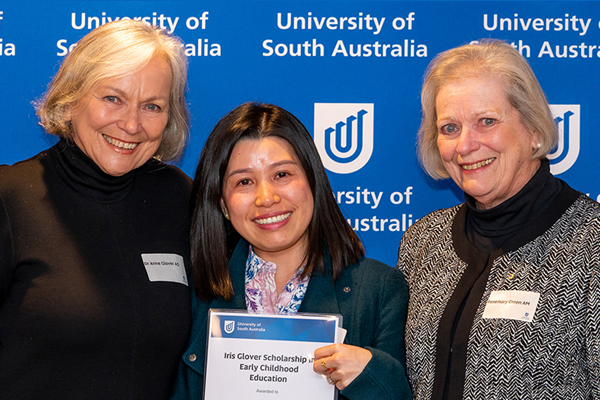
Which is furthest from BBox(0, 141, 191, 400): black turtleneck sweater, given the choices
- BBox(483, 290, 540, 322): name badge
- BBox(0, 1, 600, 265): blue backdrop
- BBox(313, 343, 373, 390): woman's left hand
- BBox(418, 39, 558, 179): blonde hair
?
BBox(418, 39, 558, 179): blonde hair

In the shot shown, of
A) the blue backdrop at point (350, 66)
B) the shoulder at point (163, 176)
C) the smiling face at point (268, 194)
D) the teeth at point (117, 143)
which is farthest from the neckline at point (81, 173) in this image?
the blue backdrop at point (350, 66)

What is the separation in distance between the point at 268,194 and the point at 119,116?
2.22ft

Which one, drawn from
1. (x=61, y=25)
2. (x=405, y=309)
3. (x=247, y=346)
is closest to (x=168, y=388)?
(x=247, y=346)

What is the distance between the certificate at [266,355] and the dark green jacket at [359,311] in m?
0.14

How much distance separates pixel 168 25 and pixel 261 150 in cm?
128

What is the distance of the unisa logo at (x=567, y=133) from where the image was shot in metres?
3.29

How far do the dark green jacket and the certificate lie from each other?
0.45ft

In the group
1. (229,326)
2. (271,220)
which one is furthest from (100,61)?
(229,326)

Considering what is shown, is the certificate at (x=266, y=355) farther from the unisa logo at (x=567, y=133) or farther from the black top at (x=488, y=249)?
the unisa logo at (x=567, y=133)

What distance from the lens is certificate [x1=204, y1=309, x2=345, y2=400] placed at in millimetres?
2271

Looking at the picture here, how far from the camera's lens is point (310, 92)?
337 cm

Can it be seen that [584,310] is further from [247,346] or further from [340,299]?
[247,346]

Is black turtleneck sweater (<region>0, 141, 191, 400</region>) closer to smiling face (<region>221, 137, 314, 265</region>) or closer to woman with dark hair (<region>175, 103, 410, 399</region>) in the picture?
woman with dark hair (<region>175, 103, 410, 399</region>)

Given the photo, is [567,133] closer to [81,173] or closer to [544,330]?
[544,330]
